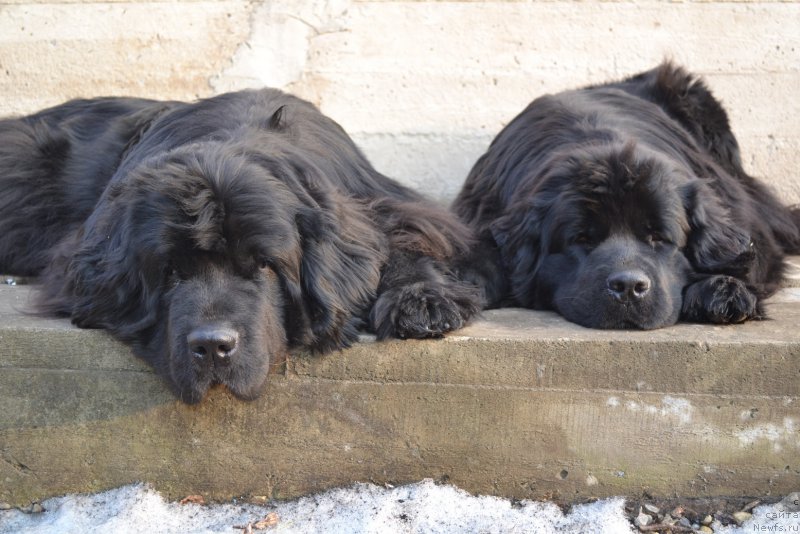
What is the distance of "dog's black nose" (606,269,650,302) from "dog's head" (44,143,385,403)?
946 millimetres

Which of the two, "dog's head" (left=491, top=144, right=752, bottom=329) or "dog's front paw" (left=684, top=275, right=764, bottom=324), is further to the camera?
"dog's head" (left=491, top=144, right=752, bottom=329)

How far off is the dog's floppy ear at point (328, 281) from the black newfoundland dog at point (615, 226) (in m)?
0.70

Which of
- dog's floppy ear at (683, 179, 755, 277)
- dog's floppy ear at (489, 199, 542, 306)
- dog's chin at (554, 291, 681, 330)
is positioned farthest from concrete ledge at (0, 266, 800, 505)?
dog's floppy ear at (489, 199, 542, 306)

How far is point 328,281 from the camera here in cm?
372

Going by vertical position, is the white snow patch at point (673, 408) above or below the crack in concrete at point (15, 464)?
above

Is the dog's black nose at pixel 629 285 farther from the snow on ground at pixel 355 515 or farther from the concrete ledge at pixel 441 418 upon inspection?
the snow on ground at pixel 355 515

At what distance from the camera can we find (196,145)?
387 cm

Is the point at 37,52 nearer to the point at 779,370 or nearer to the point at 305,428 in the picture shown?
the point at 305,428

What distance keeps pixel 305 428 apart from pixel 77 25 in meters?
3.55

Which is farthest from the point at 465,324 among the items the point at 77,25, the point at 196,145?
the point at 77,25

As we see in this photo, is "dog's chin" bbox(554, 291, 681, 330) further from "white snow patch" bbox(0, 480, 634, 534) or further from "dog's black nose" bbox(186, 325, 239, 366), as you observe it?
"dog's black nose" bbox(186, 325, 239, 366)

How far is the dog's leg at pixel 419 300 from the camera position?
144 inches

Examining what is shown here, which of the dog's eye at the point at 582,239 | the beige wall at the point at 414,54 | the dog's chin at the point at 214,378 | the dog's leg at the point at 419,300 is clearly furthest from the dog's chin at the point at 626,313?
the beige wall at the point at 414,54

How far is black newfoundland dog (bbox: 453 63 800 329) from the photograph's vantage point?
399cm
